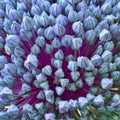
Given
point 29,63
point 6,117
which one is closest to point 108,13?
point 29,63

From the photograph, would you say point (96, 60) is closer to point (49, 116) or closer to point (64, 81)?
point (64, 81)

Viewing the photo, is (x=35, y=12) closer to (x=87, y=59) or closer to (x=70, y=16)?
(x=70, y=16)

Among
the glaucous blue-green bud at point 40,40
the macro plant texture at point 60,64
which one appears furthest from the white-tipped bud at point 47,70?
the glaucous blue-green bud at point 40,40

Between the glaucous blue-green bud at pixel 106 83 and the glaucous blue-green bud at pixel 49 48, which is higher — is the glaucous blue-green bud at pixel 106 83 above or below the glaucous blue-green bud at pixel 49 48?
below

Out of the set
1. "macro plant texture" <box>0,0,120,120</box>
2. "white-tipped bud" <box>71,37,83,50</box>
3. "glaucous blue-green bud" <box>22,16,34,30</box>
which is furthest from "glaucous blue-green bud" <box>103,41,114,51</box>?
"glaucous blue-green bud" <box>22,16,34,30</box>

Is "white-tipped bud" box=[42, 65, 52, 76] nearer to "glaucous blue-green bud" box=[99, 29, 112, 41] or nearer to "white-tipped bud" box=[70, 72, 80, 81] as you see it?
"white-tipped bud" box=[70, 72, 80, 81]

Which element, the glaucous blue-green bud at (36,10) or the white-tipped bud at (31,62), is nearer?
the white-tipped bud at (31,62)

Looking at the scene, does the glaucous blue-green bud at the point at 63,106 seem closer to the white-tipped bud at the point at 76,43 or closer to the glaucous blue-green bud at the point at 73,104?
the glaucous blue-green bud at the point at 73,104

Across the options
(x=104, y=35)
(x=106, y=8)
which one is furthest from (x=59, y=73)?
(x=106, y=8)
